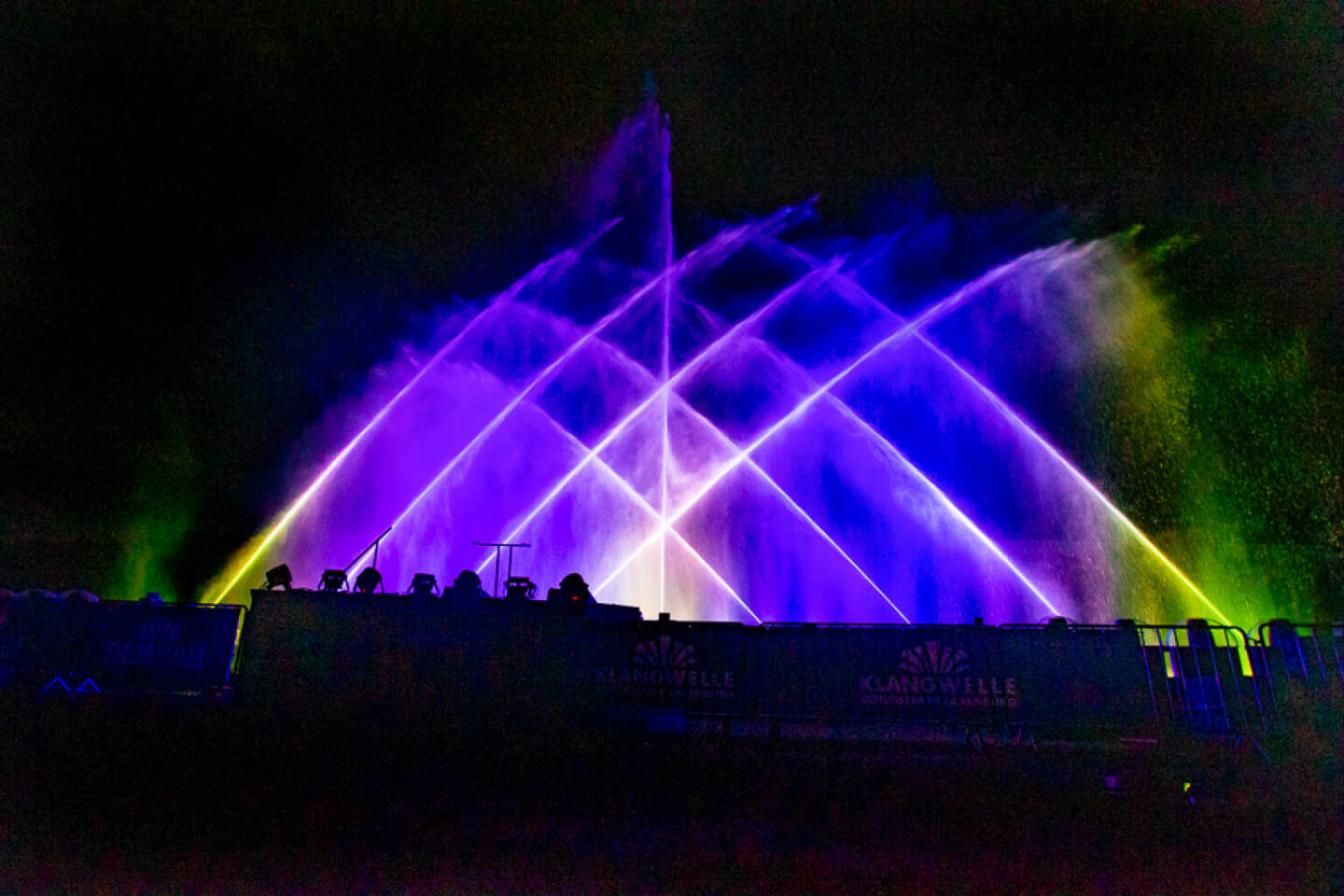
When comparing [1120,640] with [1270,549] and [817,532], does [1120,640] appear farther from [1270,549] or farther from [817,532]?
[1270,549]

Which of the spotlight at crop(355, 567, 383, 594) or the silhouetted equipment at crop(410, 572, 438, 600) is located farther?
the spotlight at crop(355, 567, 383, 594)

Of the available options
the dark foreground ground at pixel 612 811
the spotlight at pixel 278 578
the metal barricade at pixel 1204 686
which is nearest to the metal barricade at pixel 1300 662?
the metal barricade at pixel 1204 686

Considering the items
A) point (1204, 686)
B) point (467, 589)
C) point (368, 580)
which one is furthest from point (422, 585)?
point (1204, 686)

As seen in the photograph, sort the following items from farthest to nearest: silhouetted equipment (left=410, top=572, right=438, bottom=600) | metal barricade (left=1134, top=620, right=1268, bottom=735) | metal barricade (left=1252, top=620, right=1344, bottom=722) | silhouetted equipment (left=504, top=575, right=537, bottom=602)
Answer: silhouetted equipment (left=504, top=575, right=537, bottom=602) → silhouetted equipment (left=410, top=572, right=438, bottom=600) → metal barricade (left=1134, top=620, right=1268, bottom=735) → metal barricade (left=1252, top=620, right=1344, bottom=722)

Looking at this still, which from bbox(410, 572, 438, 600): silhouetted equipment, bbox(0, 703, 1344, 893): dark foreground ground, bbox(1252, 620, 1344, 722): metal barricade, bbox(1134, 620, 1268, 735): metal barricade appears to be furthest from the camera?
bbox(410, 572, 438, 600): silhouetted equipment

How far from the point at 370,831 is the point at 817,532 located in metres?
18.4

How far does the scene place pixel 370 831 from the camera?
7.60 meters

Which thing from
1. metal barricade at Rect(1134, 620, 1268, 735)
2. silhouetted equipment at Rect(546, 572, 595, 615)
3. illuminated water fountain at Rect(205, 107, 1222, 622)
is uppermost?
Answer: illuminated water fountain at Rect(205, 107, 1222, 622)

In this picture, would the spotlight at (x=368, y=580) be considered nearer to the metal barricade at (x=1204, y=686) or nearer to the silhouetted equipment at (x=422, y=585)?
the silhouetted equipment at (x=422, y=585)

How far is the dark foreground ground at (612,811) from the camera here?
6.64 meters

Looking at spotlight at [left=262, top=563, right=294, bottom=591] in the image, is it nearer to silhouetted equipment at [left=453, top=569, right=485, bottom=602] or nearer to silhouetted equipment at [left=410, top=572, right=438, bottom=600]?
silhouetted equipment at [left=410, top=572, right=438, bottom=600]

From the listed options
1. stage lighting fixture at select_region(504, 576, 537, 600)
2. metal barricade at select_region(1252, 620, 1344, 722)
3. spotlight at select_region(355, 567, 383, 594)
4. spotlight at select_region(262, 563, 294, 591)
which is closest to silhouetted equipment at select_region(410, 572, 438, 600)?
spotlight at select_region(355, 567, 383, 594)

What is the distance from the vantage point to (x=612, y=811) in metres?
8.67

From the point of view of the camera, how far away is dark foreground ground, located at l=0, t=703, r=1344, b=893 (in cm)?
664
